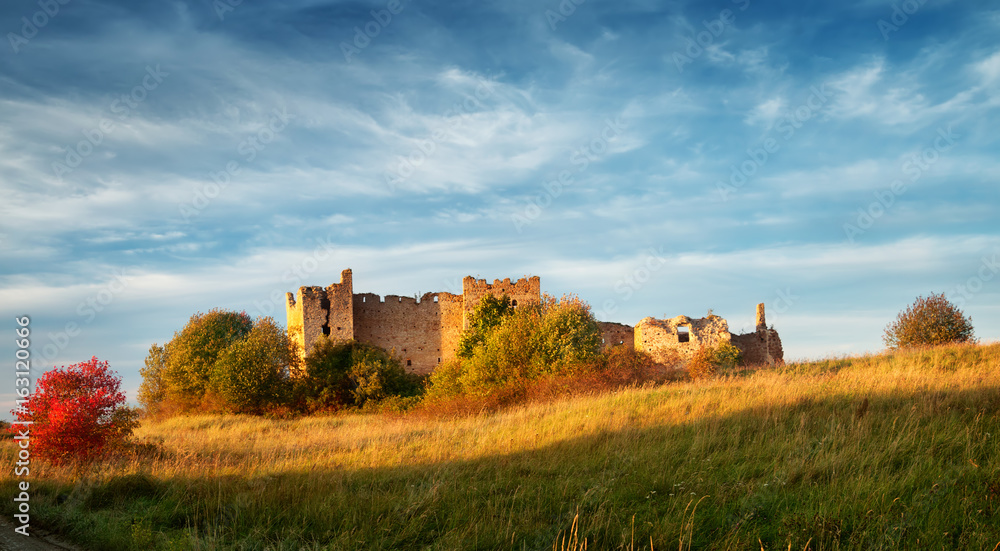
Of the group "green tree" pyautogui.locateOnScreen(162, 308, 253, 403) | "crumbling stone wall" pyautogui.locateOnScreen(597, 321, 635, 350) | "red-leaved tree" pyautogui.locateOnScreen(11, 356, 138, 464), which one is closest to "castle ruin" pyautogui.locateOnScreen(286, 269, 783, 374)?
"crumbling stone wall" pyautogui.locateOnScreen(597, 321, 635, 350)

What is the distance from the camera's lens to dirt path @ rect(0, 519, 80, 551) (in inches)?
259

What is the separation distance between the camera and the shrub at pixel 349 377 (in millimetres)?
30203

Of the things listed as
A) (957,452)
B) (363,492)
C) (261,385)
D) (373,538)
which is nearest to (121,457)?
(363,492)

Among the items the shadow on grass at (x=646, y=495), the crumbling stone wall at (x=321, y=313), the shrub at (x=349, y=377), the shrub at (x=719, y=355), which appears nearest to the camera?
the shadow on grass at (x=646, y=495)

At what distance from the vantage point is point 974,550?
4945 mm

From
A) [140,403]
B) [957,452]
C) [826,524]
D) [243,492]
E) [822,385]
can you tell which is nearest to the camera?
[826,524]

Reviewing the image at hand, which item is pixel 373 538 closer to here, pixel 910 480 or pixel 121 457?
pixel 910 480

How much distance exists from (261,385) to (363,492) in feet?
80.2

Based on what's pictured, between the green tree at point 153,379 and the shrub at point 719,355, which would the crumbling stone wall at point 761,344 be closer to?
the shrub at point 719,355

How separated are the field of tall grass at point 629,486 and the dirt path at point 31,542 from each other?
176 mm

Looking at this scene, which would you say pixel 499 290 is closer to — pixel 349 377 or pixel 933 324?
pixel 349 377

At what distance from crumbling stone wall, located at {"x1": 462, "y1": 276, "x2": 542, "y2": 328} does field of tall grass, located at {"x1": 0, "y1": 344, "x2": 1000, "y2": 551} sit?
25564mm

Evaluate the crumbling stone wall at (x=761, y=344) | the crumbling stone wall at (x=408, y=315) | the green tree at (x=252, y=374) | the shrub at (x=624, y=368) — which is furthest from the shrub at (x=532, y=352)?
the crumbling stone wall at (x=761, y=344)

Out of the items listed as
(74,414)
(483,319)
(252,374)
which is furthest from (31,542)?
(483,319)
